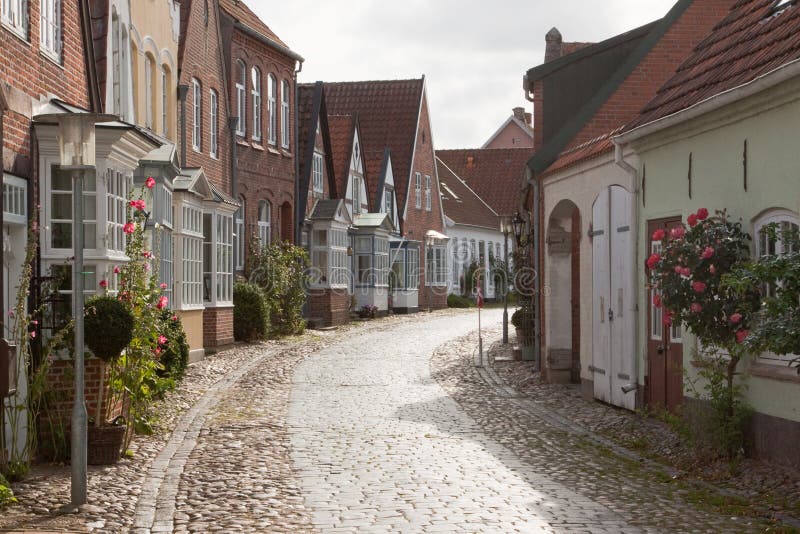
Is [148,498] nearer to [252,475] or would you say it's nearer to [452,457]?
[252,475]

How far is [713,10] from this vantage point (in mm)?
15297

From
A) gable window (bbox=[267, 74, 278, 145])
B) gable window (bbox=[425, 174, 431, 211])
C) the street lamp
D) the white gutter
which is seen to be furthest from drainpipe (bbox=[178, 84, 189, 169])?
gable window (bbox=[425, 174, 431, 211])

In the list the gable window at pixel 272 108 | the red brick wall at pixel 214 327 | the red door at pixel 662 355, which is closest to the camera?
the red door at pixel 662 355

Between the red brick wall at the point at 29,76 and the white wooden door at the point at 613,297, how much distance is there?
628cm

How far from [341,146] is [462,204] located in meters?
18.1

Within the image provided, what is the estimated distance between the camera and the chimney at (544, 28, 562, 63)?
24.8 metres

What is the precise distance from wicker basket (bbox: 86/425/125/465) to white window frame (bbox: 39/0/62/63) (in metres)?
3.58

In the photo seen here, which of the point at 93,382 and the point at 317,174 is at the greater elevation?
the point at 317,174

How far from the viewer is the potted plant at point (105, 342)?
977 cm

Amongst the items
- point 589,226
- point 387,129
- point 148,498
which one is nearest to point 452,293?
point 387,129

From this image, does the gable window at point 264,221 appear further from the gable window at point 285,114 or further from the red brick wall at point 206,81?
the red brick wall at point 206,81

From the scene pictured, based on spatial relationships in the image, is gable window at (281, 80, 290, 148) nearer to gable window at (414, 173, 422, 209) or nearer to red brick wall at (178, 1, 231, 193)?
red brick wall at (178, 1, 231, 193)

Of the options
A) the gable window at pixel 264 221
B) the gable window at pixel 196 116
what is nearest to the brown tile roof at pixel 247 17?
the gable window at pixel 196 116

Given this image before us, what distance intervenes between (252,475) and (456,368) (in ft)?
35.8
